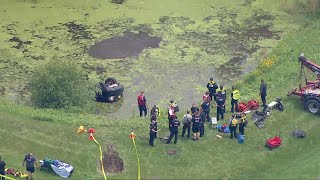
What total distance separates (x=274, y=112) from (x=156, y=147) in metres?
6.73

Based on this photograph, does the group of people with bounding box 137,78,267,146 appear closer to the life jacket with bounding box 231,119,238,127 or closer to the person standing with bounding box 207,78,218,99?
the life jacket with bounding box 231,119,238,127

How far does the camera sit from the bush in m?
31.2

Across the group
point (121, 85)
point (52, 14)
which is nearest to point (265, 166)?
point (121, 85)

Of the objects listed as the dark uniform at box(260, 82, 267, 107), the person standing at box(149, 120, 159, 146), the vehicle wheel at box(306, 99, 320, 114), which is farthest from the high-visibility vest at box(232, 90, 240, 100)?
the person standing at box(149, 120, 159, 146)

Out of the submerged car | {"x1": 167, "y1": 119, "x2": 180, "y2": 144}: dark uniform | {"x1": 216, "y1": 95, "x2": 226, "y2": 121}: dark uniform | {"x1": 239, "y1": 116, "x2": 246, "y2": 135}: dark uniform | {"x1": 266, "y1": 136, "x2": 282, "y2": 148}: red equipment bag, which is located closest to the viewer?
{"x1": 167, "y1": 119, "x2": 180, "y2": 144}: dark uniform

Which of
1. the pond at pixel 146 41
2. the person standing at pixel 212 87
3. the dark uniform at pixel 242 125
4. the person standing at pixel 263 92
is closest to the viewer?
the dark uniform at pixel 242 125

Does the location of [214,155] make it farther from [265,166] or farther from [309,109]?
[309,109]

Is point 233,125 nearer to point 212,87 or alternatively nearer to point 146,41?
point 212,87

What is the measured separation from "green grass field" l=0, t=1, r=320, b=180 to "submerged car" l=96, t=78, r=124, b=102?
6.35 feet

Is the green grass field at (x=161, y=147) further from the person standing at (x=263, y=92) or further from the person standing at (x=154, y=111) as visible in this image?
the person standing at (x=263, y=92)

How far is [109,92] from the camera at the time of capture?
3288 cm

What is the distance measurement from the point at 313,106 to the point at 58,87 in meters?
12.8

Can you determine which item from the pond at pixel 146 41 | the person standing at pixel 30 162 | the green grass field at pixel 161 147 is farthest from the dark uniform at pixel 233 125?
the person standing at pixel 30 162

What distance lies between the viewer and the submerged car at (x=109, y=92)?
32938 mm
